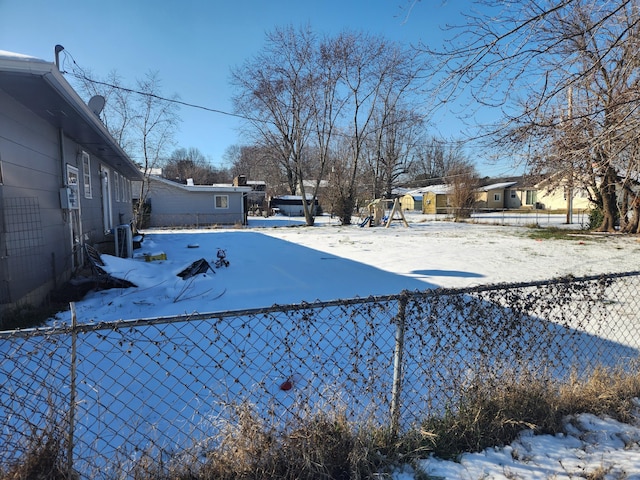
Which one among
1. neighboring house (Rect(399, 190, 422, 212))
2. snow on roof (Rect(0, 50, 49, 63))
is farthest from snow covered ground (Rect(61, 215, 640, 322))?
neighboring house (Rect(399, 190, 422, 212))

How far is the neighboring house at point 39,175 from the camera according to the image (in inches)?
172

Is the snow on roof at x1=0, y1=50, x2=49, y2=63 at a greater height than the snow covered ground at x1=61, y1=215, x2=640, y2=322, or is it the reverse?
the snow on roof at x1=0, y1=50, x2=49, y2=63

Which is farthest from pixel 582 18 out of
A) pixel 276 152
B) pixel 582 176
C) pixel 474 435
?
pixel 276 152

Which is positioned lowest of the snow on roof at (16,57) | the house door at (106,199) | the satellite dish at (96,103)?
the house door at (106,199)

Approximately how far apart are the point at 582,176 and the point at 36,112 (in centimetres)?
775

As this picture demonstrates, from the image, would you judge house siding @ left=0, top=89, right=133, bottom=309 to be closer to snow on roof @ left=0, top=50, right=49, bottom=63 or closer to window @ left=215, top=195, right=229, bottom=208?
snow on roof @ left=0, top=50, right=49, bottom=63

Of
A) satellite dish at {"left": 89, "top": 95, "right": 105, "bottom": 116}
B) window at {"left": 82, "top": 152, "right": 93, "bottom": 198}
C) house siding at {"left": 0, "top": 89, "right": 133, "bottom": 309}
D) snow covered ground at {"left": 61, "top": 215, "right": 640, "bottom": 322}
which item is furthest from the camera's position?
satellite dish at {"left": 89, "top": 95, "right": 105, "bottom": 116}

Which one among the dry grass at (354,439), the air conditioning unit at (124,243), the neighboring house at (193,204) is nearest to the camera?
the dry grass at (354,439)

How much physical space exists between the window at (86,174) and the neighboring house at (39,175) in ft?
0.97

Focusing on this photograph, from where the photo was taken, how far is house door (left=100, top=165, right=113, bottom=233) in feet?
35.9

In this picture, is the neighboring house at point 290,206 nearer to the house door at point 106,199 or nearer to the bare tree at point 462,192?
the bare tree at point 462,192

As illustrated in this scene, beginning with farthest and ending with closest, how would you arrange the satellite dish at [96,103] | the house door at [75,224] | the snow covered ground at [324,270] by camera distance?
the satellite dish at [96,103]
the house door at [75,224]
the snow covered ground at [324,270]

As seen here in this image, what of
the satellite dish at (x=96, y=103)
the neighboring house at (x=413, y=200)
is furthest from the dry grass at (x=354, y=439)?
the neighboring house at (x=413, y=200)

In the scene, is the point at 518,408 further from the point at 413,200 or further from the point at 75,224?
the point at 413,200
